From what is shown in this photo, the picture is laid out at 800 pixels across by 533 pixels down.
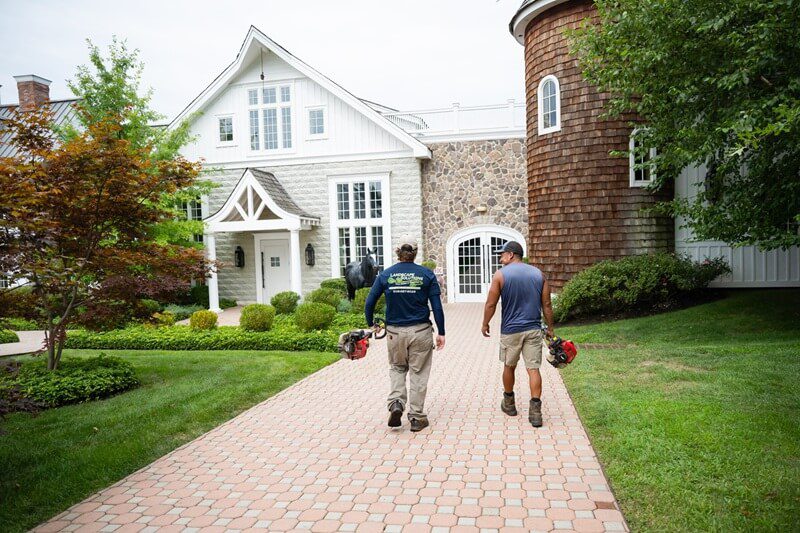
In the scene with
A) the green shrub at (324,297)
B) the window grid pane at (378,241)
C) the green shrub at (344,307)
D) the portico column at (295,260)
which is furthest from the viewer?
the window grid pane at (378,241)

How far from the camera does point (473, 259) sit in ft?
60.3

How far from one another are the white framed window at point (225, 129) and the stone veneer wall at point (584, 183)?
34.9ft

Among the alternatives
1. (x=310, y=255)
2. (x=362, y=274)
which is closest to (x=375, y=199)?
(x=310, y=255)

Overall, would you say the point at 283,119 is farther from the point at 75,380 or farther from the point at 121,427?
the point at 121,427

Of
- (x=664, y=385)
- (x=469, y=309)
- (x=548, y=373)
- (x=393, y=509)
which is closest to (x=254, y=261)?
(x=469, y=309)

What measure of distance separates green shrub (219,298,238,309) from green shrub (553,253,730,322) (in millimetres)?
11264

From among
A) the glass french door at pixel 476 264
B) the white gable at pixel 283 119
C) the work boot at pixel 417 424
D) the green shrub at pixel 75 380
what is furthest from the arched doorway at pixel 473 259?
the work boot at pixel 417 424

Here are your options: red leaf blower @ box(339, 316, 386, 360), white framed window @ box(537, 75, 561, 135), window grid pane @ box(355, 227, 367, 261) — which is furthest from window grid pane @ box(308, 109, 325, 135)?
red leaf blower @ box(339, 316, 386, 360)

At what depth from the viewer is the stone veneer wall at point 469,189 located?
17.8 metres

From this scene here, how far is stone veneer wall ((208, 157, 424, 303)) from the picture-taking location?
725 inches

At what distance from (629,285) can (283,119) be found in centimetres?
1233

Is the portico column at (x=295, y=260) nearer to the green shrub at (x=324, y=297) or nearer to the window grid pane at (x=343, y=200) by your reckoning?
the window grid pane at (x=343, y=200)

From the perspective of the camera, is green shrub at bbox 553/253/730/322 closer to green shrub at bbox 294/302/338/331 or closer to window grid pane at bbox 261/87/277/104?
green shrub at bbox 294/302/338/331

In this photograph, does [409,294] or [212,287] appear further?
[212,287]
